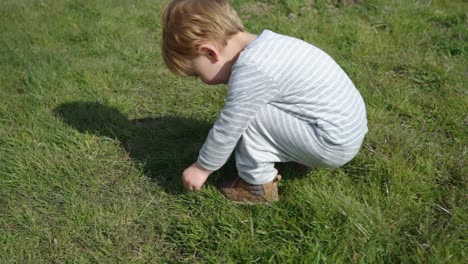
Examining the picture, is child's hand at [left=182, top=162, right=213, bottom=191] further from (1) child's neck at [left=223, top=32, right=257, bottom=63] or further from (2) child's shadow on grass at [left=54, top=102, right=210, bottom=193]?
(1) child's neck at [left=223, top=32, right=257, bottom=63]

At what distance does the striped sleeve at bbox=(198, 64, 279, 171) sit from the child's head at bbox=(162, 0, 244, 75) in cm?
20

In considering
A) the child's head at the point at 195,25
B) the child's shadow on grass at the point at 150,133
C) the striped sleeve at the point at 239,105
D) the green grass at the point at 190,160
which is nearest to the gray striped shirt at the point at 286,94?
the striped sleeve at the point at 239,105

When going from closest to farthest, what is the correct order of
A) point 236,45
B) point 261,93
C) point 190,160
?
point 261,93 → point 236,45 → point 190,160

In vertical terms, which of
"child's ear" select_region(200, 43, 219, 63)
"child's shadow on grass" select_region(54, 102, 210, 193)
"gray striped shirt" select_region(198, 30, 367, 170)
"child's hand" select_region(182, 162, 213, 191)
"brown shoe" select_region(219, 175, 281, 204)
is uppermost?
"child's ear" select_region(200, 43, 219, 63)

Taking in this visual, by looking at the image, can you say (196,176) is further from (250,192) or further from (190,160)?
(190,160)

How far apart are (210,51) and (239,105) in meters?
0.30

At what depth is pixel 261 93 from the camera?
1913 mm

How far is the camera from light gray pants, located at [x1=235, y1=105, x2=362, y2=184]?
201 centimetres

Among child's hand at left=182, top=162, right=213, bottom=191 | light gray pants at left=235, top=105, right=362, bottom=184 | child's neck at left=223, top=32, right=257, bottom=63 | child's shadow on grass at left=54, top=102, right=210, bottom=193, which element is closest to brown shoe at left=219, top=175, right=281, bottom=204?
light gray pants at left=235, top=105, right=362, bottom=184

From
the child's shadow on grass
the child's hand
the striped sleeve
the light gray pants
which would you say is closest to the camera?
the striped sleeve

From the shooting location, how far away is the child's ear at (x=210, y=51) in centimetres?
196

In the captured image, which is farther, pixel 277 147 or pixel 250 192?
pixel 250 192

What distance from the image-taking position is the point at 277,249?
1924mm

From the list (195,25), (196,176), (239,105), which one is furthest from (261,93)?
(196,176)
